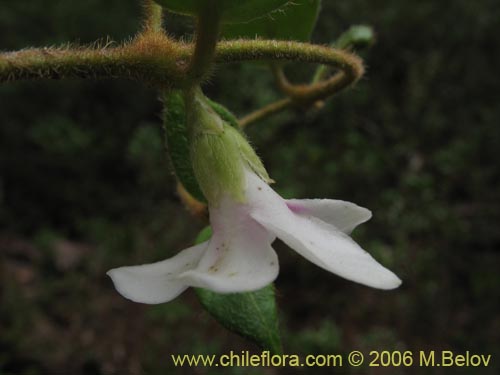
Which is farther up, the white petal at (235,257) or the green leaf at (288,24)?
the green leaf at (288,24)

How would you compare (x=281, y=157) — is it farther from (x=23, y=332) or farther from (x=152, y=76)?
(x=152, y=76)

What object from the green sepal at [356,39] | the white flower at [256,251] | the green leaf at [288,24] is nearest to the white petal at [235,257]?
the white flower at [256,251]

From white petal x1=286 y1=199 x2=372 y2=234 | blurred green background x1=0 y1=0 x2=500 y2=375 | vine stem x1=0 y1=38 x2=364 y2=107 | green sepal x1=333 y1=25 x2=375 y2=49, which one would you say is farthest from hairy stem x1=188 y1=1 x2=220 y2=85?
blurred green background x1=0 y1=0 x2=500 y2=375

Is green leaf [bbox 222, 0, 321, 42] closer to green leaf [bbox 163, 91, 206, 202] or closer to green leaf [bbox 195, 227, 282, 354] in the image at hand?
green leaf [bbox 163, 91, 206, 202]

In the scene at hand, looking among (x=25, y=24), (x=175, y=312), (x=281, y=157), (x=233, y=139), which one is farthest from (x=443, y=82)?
(x=233, y=139)

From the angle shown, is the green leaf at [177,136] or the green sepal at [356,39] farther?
the green sepal at [356,39]

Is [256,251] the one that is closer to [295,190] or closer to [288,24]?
[288,24]

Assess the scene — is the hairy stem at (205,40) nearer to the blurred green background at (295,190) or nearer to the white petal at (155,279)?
the white petal at (155,279)

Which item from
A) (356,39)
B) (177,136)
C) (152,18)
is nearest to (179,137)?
(177,136)
